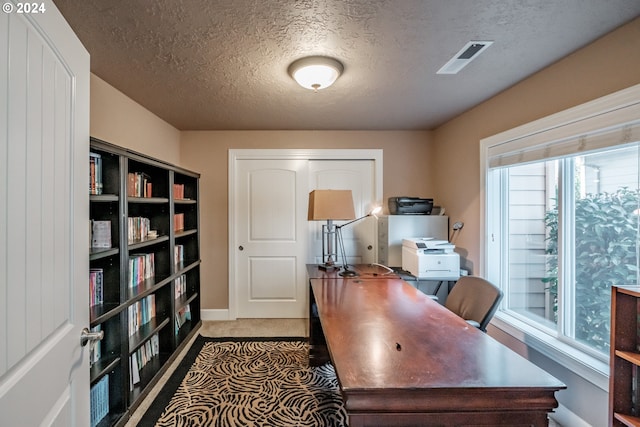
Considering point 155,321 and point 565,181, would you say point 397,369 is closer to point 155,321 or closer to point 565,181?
point 565,181

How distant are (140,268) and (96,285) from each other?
0.52 metres

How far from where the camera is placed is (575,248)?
1908 mm

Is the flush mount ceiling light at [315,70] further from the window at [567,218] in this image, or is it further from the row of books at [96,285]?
the row of books at [96,285]

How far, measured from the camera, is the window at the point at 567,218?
1.60 meters

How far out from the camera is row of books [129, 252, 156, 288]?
2.23m

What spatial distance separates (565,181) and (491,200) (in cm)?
63

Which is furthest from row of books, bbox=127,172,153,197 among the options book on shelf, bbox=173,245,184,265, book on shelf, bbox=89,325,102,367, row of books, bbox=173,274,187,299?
row of books, bbox=173,274,187,299

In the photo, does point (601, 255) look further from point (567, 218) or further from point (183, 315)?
point (183, 315)

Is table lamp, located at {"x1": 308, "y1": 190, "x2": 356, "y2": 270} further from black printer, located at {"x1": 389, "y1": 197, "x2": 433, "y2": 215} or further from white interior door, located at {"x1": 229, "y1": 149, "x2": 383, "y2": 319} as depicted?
white interior door, located at {"x1": 229, "y1": 149, "x2": 383, "y2": 319}

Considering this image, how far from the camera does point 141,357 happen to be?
237 centimetres

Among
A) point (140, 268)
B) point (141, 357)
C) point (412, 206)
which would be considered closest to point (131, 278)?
point (140, 268)

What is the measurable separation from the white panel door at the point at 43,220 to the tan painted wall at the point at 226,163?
2576mm

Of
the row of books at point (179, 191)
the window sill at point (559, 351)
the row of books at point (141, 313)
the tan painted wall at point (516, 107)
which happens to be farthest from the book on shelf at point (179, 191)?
the window sill at point (559, 351)

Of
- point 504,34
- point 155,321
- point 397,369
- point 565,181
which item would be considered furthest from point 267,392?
point 504,34
